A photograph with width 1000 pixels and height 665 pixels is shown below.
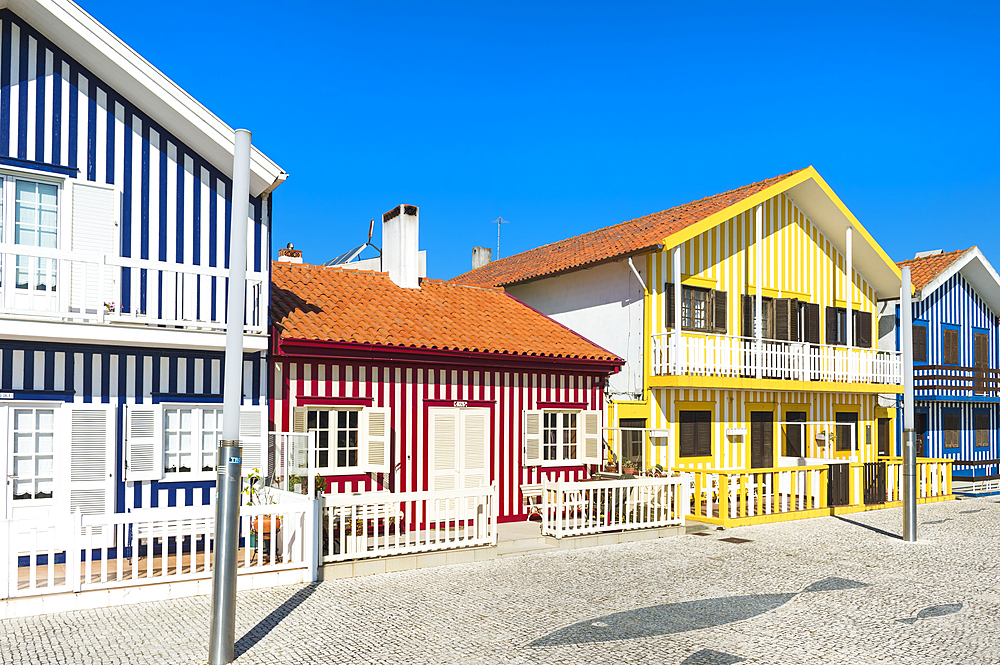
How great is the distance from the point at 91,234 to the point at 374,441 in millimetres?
5061

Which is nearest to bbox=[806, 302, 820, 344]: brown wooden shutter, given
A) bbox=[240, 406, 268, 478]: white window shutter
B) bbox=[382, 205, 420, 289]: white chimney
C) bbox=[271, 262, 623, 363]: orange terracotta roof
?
bbox=[271, 262, 623, 363]: orange terracotta roof

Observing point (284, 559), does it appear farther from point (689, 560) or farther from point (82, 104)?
point (82, 104)

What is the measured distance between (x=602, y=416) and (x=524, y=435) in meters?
1.87

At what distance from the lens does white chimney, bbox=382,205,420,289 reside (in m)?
16.6

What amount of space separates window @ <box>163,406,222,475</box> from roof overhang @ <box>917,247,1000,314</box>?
18911 millimetres

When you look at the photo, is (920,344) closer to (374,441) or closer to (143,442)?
(374,441)

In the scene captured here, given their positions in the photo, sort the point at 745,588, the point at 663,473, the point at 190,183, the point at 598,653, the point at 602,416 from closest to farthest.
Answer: the point at 598,653 < the point at 745,588 < the point at 190,183 < the point at 663,473 < the point at 602,416

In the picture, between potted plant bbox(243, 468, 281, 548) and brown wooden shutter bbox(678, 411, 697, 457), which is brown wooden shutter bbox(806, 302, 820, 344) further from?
potted plant bbox(243, 468, 281, 548)

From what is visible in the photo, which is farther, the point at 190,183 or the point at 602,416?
the point at 602,416

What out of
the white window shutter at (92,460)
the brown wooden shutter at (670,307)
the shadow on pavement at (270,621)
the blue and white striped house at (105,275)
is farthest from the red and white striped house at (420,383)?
the shadow on pavement at (270,621)

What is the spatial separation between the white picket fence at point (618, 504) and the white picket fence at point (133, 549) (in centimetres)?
413

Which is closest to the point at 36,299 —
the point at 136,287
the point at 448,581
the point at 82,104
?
the point at 136,287

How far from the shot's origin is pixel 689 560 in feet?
37.7

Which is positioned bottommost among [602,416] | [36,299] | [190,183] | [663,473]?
[663,473]
